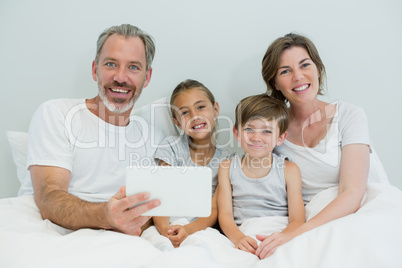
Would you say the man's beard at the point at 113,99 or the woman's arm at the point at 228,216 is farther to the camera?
the man's beard at the point at 113,99

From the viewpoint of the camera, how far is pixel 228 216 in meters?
1.39

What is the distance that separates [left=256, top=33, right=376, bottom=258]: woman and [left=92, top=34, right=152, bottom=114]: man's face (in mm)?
596

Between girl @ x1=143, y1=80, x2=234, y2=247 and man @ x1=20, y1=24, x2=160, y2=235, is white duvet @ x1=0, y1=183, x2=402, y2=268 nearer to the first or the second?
man @ x1=20, y1=24, x2=160, y2=235

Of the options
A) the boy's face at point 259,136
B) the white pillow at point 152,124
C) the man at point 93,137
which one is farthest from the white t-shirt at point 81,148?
the boy's face at point 259,136

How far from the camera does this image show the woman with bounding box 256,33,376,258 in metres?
1.36

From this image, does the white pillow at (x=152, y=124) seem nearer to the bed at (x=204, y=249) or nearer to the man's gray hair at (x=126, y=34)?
the man's gray hair at (x=126, y=34)

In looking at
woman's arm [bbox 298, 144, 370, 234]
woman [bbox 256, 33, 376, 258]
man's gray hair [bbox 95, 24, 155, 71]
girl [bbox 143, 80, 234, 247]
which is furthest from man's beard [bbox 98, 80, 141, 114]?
woman's arm [bbox 298, 144, 370, 234]

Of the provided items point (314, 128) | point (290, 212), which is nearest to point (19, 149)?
point (290, 212)

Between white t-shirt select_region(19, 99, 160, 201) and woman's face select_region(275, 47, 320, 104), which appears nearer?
white t-shirt select_region(19, 99, 160, 201)

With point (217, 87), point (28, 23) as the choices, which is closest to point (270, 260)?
point (217, 87)

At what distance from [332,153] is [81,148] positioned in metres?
1.05

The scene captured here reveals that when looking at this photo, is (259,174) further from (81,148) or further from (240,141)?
(81,148)

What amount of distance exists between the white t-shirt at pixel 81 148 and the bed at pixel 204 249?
29 cm

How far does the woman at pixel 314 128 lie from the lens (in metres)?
1.36
